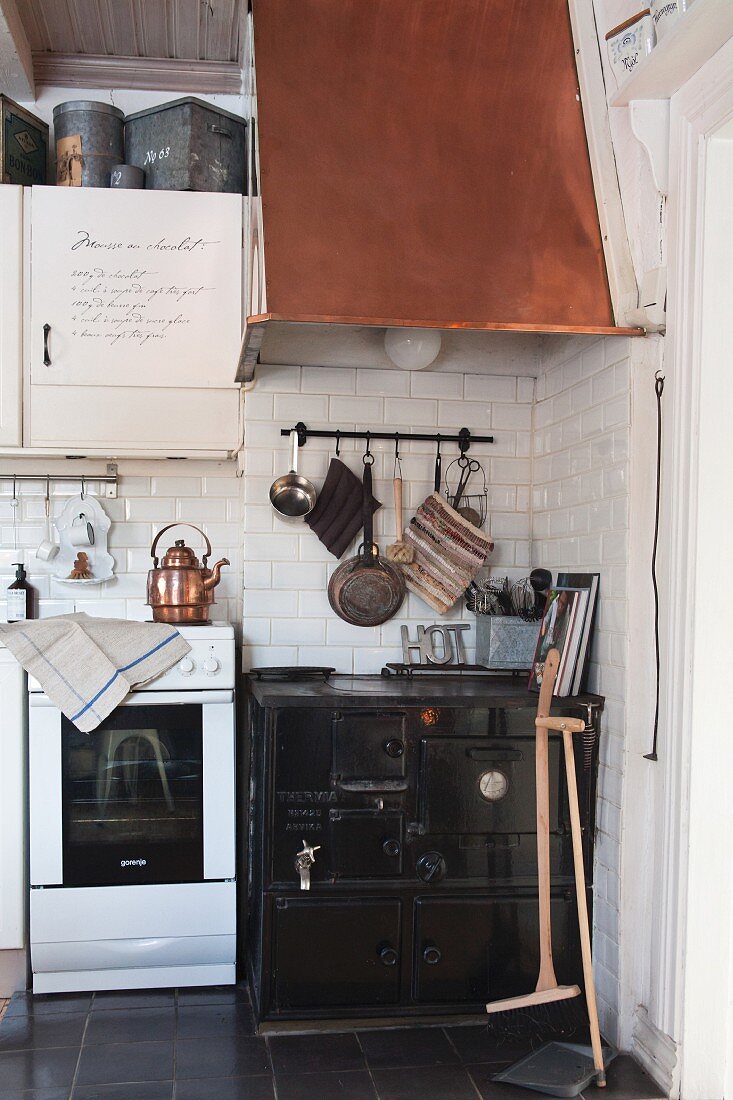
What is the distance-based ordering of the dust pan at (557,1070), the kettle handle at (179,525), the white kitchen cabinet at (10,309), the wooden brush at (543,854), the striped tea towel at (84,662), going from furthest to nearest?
the kettle handle at (179,525)
the white kitchen cabinet at (10,309)
the striped tea towel at (84,662)
the wooden brush at (543,854)
the dust pan at (557,1070)

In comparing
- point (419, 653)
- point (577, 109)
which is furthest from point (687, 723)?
point (577, 109)

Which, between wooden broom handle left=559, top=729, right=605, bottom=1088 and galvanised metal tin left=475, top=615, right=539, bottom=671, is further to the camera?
galvanised metal tin left=475, top=615, right=539, bottom=671

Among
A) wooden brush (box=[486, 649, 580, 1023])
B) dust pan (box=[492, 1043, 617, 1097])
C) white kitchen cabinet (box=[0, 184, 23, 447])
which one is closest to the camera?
dust pan (box=[492, 1043, 617, 1097])

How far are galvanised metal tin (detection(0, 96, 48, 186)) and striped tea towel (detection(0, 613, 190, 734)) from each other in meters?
1.40

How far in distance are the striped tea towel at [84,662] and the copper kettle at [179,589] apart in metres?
0.19

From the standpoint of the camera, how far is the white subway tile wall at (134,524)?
3257 mm

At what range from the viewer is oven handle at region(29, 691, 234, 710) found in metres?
2.76

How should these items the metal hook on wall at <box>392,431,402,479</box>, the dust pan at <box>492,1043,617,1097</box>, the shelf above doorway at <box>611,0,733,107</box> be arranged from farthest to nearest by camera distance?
the metal hook on wall at <box>392,431,402,479</box>, the dust pan at <box>492,1043,617,1097</box>, the shelf above doorway at <box>611,0,733,107</box>

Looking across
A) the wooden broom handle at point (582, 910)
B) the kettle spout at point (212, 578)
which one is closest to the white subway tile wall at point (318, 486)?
the kettle spout at point (212, 578)

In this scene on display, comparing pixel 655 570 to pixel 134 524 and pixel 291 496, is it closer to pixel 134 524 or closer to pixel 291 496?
pixel 291 496

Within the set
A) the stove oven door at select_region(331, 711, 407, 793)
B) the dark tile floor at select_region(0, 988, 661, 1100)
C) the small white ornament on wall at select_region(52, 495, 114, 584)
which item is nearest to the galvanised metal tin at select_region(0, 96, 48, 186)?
the small white ornament on wall at select_region(52, 495, 114, 584)

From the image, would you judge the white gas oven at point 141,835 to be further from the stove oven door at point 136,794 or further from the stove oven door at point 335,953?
the stove oven door at point 335,953

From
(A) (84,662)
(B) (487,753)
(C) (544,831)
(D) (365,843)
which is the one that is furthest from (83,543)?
(C) (544,831)

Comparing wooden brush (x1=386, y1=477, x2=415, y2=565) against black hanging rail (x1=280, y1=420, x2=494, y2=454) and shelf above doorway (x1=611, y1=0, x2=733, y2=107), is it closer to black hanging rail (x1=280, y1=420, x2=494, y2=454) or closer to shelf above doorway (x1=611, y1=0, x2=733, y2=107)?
black hanging rail (x1=280, y1=420, x2=494, y2=454)
